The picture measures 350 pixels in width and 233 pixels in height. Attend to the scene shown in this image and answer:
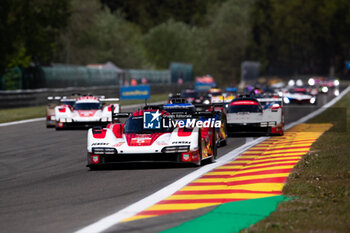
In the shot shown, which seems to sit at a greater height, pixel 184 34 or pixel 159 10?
pixel 159 10

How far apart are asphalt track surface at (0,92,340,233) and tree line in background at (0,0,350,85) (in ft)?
96.1

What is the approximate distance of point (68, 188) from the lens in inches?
463

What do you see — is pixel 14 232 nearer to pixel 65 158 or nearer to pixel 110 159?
pixel 110 159

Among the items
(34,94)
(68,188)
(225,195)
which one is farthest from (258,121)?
(34,94)

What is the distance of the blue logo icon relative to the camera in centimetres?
1487

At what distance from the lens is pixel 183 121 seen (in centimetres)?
1548

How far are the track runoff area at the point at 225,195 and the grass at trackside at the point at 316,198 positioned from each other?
20cm

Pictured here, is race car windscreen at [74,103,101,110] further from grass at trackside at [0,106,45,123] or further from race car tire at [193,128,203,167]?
race car tire at [193,128,203,167]

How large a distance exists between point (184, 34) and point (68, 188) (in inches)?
3996

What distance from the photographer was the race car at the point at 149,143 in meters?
13.9

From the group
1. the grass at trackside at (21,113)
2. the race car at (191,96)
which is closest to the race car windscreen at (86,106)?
the grass at trackside at (21,113)

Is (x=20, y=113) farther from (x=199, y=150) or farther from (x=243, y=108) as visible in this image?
(x=199, y=150)

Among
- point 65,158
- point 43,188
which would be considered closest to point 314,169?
point 43,188

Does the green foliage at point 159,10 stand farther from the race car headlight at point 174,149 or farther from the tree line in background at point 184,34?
the race car headlight at point 174,149
